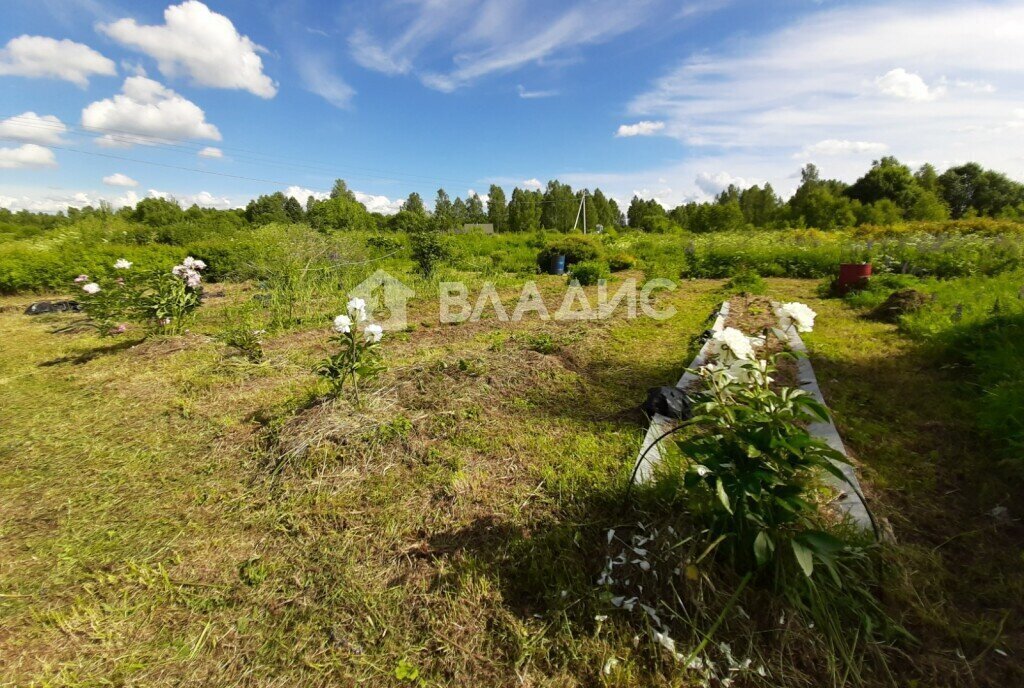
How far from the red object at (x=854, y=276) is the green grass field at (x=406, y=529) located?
378 centimetres

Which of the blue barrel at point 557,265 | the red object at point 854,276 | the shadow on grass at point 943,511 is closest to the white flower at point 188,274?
the shadow on grass at point 943,511

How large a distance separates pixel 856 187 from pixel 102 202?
41.2 m

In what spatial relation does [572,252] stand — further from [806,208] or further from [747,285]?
[806,208]

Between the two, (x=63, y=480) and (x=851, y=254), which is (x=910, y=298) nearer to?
(x=851, y=254)

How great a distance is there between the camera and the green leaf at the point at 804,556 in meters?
1.24

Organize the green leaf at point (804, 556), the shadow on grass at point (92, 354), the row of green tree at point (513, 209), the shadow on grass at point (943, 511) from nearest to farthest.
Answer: the green leaf at point (804, 556) → the shadow on grass at point (943, 511) → the shadow on grass at point (92, 354) → the row of green tree at point (513, 209)

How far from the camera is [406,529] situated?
→ 6.91 feet

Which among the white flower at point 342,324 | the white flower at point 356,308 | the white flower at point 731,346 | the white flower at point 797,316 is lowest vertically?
the white flower at point 342,324

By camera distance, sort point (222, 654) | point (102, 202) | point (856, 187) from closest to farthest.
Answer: point (222, 654) < point (102, 202) < point (856, 187)

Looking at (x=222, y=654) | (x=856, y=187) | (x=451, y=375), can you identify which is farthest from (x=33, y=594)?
(x=856, y=187)

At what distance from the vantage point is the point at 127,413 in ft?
11.3

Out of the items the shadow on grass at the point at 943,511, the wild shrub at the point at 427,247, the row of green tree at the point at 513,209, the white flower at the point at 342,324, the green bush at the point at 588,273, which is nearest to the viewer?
the shadow on grass at the point at 943,511

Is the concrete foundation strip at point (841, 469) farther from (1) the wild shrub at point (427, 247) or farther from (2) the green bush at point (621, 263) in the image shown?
(2) the green bush at point (621, 263)

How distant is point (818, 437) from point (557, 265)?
8.97 metres
